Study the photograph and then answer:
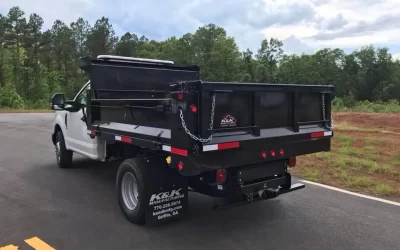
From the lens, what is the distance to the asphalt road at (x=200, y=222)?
14.2 ft

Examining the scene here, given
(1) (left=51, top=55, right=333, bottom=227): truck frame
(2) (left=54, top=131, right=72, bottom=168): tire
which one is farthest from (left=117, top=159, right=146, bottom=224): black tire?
(2) (left=54, top=131, right=72, bottom=168): tire

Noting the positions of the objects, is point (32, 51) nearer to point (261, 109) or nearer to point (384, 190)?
point (384, 190)

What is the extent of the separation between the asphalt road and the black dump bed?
3.08 ft

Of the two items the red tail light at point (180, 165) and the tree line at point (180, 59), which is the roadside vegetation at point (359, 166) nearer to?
the red tail light at point (180, 165)

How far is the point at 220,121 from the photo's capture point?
161 inches

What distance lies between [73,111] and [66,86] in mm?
70720

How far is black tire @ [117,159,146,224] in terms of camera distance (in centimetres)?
462

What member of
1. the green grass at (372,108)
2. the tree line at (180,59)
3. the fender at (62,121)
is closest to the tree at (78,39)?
the tree line at (180,59)

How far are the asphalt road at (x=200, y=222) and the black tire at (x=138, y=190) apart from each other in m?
0.13

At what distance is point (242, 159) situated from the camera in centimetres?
428

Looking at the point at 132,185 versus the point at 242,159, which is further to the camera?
the point at 132,185

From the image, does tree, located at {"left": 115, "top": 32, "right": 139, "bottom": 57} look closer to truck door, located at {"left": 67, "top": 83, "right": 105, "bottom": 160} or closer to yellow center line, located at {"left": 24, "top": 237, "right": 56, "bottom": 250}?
truck door, located at {"left": 67, "top": 83, "right": 105, "bottom": 160}

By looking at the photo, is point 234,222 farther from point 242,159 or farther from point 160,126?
point 160,126

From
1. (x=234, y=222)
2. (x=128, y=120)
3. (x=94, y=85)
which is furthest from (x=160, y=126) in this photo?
(x=94, y=85)
